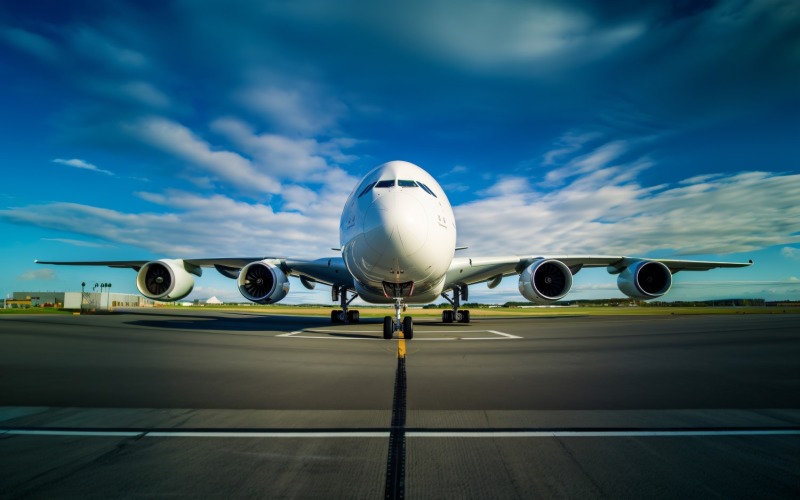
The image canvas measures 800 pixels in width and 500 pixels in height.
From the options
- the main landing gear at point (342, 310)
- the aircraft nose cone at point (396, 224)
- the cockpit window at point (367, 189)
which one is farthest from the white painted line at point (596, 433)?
the main landing gear at point (342, 310)

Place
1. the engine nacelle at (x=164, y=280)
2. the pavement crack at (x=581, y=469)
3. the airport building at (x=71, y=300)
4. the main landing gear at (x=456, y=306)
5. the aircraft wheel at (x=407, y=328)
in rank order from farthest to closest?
the airport building at (x=71, y=300), the main landing gear at (x=456, y=306), the engine nacelle at (x=164, y=280), the aircraft wheel at (x=407, y=328), the pavement crack at (x=581, y=469)

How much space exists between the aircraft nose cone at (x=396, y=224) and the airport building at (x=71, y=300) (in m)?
54.2

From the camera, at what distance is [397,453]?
8.45 feet

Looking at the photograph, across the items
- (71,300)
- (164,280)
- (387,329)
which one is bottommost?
(71,300)

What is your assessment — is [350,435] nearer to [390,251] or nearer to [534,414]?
[534,414]

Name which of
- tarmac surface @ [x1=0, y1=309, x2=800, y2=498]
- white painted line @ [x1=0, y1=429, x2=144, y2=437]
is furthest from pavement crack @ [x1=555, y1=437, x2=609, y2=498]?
white painted line @ [x1=0, y1=429, x2=144, y2=437]

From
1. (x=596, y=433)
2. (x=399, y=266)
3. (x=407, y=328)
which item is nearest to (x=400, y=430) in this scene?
(x=596, y=433)

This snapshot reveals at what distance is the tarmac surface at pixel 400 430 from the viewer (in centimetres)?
214

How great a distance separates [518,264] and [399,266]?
9217 mm

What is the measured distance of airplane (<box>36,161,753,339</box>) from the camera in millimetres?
9180

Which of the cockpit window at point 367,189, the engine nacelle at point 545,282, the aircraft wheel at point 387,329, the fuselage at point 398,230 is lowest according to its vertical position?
the aircraft wheel at point 387,329

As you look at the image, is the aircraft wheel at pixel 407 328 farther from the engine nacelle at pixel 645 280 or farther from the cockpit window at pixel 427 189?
the engine nacelle at pixel 645 280

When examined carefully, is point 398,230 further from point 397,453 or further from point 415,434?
point 397,453

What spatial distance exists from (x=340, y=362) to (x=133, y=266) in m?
18.5
